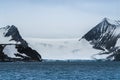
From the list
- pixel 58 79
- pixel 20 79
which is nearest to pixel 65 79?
pixel 58 79

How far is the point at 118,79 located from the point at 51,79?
1514cm

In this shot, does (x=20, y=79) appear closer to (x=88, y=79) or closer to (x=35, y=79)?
(x=35, y=79)

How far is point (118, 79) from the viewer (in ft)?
396

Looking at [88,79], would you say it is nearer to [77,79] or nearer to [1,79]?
[77,79]

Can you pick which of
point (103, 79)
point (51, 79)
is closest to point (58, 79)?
point (51, 79)

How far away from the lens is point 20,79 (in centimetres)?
12044

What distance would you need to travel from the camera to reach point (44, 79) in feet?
398

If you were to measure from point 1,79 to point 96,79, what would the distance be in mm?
21497

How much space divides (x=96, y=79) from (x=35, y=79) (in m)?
13.9

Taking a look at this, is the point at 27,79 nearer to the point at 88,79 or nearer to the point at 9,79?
the point at 9,79

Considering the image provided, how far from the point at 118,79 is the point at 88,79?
272 inches

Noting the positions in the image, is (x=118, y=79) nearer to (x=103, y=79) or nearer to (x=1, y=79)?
(x=103, y=79)

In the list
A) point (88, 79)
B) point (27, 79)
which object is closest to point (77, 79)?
point (88, 79)

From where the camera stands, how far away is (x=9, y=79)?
119500 millimetres
